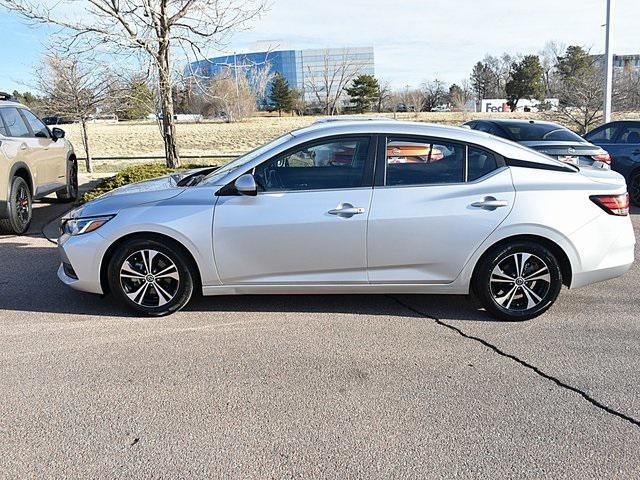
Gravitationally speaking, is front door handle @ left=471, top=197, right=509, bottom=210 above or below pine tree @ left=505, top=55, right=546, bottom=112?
below

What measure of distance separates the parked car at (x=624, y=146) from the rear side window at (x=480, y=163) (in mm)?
6578

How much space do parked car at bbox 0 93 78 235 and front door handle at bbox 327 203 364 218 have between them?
502 centimetres

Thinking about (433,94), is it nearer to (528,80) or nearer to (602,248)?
(528,80)

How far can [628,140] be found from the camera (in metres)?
10.0

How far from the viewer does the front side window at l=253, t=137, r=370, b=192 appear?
4312 millimetres

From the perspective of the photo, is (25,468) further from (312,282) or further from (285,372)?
(312,282)

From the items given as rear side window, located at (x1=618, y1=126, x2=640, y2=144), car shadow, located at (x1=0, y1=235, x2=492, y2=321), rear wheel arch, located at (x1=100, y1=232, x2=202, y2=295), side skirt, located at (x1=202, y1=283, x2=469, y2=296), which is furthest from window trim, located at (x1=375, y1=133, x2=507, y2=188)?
rear side window, located at (x1=618, y1=126, x2=640, y2=144)

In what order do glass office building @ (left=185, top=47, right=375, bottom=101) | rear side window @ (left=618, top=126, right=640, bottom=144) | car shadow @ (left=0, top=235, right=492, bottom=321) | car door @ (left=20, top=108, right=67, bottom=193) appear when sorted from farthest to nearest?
glass office building @ (left=185, top=47, right=375, bottom=101) → rear side window @ (left=618, top=126, right=640, bottom=144) → car door @ (left=20, top=108, right=67, bottom=193) → car shadow @ (left=0, top=235, right=492, bottom=321)

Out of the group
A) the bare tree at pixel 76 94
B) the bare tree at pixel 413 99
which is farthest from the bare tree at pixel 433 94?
the bare tree at pixel 76 94

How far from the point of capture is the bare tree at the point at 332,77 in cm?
8294

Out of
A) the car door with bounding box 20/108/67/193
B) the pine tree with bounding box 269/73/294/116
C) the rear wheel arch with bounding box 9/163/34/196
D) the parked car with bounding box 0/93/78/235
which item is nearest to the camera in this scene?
the parked car with bounding box 0/93/78/235

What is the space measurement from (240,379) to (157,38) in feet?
29.6

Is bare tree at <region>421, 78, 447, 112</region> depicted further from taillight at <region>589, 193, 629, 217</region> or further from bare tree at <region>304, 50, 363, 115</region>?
taillight at <region>589, 193, 629, 217</region>

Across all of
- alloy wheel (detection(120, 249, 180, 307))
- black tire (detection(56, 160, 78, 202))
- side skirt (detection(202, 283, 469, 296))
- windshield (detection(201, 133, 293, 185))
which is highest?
windshield (detection(201, 133, 293, 185))
